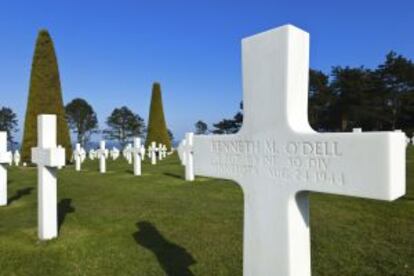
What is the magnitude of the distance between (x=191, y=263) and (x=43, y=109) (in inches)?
763

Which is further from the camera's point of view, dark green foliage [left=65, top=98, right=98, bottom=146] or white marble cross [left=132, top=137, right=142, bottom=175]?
dark green foliage [left=65, top=98, right=98, bottom=146]

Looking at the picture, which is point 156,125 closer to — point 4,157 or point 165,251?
point 4,157

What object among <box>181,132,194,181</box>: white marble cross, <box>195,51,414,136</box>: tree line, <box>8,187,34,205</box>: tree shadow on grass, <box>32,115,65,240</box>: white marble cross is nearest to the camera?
<box>32,115,65,240</box>: white marble cross

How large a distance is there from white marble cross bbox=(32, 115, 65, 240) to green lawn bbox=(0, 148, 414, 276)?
0.71 feet

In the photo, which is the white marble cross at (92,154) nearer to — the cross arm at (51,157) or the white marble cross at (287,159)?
the cross arm at (51,157)

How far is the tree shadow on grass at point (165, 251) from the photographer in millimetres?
4070

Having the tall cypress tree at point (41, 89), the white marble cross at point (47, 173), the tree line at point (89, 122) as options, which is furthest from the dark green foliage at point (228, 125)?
the white marble cross at point (47, 173)

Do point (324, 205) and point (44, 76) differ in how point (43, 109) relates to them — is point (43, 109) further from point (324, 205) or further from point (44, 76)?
point (324, 205)

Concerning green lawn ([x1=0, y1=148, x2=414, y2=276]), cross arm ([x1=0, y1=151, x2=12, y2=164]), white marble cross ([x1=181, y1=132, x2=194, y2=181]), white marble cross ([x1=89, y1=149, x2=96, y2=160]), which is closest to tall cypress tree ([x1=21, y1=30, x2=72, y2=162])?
white marble cross ([x1=89, y1=149, x2=96, y2=160])

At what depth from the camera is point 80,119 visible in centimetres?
4834

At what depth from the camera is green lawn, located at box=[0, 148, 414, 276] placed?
13.5ft

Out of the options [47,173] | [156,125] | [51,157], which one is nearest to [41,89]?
[156,125]

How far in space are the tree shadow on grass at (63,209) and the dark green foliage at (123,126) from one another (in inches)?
1659

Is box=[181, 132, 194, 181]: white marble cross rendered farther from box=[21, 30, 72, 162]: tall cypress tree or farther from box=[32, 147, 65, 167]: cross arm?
box=[21, 30, 72, 162]: tall cypress tree
